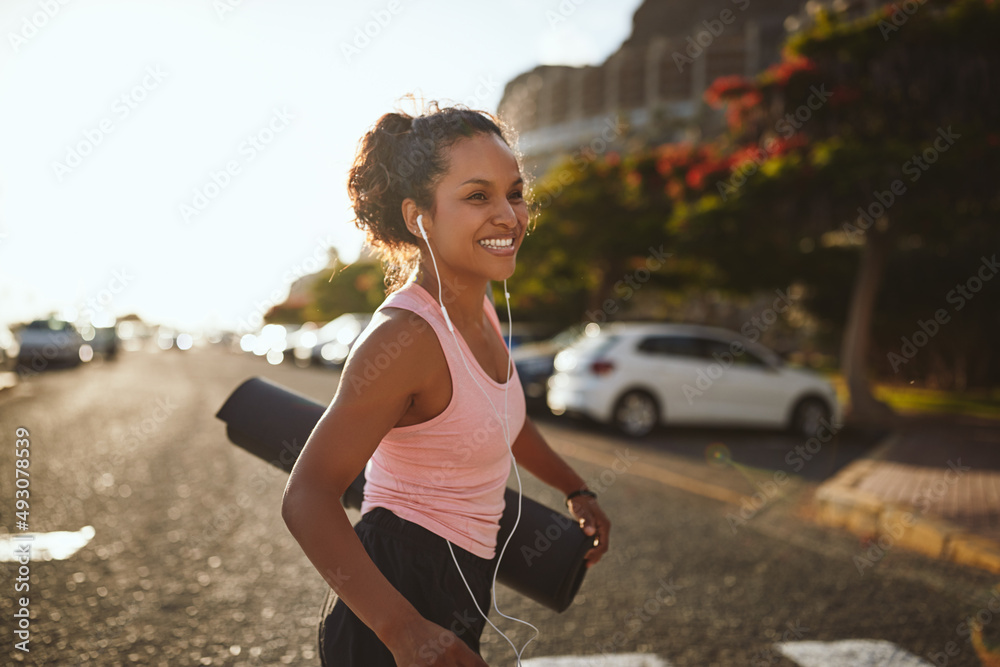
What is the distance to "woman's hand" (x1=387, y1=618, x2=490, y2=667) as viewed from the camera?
1262 mm

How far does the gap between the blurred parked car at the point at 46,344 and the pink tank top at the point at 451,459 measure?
24723 millimetres

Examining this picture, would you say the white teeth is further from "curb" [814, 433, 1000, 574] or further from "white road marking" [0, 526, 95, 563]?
"curb" [814, 433, 1000, 574]

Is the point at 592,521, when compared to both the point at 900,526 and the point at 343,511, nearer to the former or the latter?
the point at 343,511

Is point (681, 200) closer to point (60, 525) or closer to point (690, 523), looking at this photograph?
point (690, 523)

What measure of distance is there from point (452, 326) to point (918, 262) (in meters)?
22.0

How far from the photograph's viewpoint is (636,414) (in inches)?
427

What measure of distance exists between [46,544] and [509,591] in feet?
9.56

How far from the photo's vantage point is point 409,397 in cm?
139

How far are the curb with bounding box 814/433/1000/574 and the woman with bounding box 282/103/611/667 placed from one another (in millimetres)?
4406

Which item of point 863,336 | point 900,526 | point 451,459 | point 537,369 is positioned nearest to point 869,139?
point 863,336

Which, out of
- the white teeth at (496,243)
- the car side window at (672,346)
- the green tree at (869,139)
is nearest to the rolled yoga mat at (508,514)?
the white teeth at (496,243)

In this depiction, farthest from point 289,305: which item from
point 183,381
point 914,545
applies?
point 914,545

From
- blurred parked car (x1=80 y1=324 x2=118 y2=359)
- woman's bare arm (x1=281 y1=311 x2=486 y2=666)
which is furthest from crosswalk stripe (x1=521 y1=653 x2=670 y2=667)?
blurred parked car (x1=80 y1=324 x2=118 y2=359)

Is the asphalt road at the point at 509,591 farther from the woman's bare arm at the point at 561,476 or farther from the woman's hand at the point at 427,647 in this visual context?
the woman's hand at the point at 427,647
